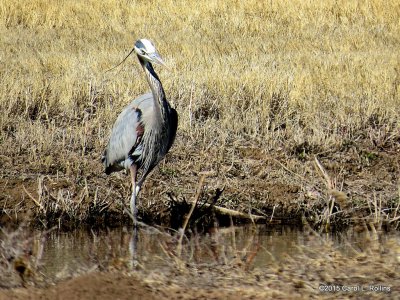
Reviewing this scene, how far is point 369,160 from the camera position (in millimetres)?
9375

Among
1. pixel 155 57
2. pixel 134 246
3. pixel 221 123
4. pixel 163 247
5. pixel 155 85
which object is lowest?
pixel 134 246

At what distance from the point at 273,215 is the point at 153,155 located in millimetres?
1250

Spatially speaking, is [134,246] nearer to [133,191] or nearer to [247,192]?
[133,191]

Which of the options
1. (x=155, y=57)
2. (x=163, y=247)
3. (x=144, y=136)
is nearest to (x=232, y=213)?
(x=144, y=136)

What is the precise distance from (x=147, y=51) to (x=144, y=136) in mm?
884

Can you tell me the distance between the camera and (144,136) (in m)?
8.32

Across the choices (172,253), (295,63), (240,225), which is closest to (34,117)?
(240,225)

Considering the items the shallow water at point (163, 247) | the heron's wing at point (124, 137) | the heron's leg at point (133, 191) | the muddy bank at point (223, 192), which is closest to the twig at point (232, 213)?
the muddy bank at point (223, 192)

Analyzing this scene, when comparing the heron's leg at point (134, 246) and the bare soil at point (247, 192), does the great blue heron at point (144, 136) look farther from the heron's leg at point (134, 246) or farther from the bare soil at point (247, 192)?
the heron's leg at point (134, 246)

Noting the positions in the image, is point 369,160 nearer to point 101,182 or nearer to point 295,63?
point 101,182

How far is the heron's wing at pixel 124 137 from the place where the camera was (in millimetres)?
8289

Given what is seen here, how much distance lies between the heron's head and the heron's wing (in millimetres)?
674

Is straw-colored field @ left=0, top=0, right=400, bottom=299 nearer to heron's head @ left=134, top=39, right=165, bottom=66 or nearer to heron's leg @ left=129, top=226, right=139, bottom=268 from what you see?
heron's leg @ left=129, top=226, right=139, bottom=268

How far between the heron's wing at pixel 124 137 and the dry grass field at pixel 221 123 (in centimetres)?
31
